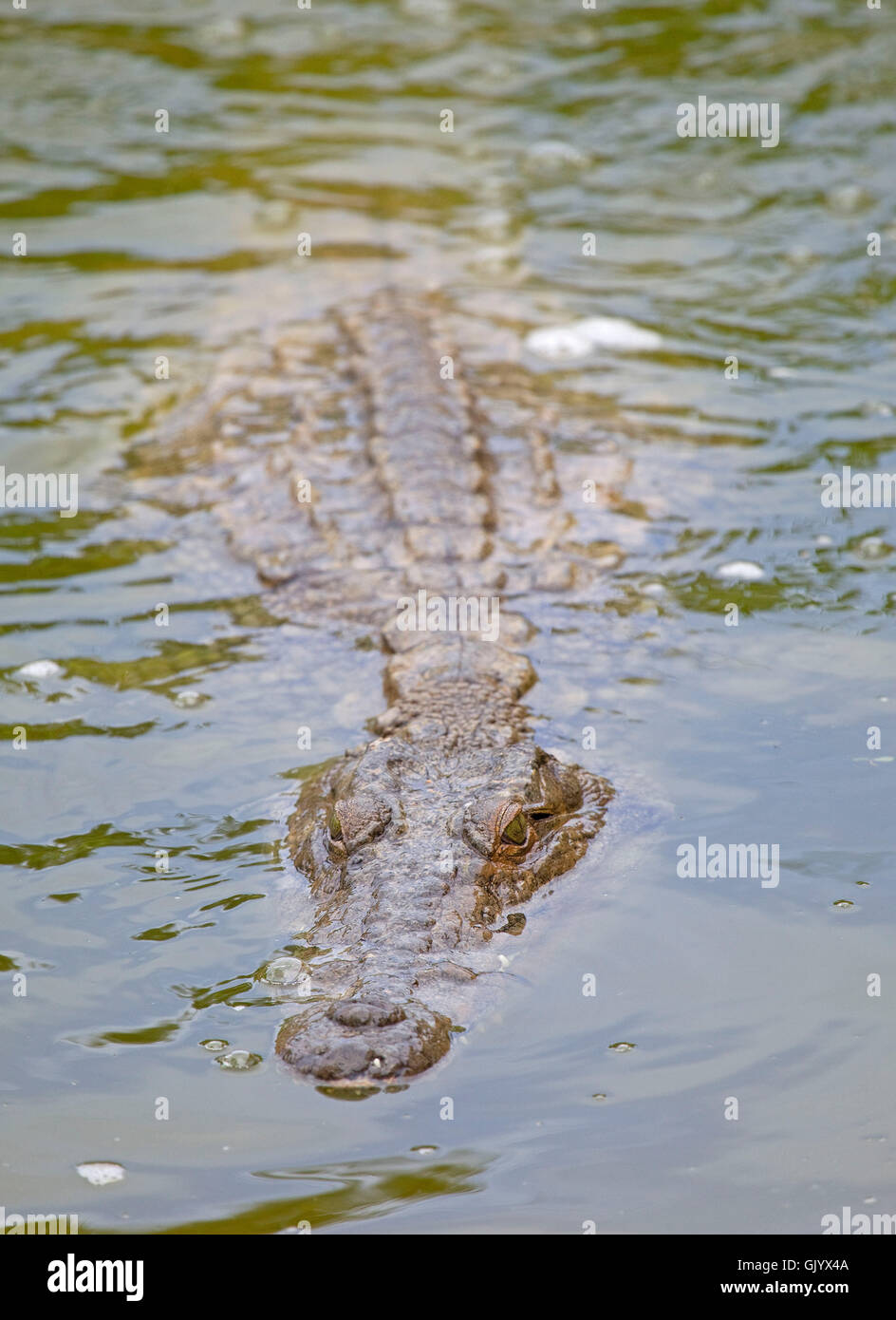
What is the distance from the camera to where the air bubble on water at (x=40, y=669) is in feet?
Result: 20.2

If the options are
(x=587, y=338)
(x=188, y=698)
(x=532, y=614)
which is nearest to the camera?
(x=188, y=698)

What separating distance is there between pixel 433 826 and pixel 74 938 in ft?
3.91

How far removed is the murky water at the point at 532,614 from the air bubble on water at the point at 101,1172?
4 centimetres

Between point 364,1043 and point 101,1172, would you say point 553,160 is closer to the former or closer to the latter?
point 364,1043

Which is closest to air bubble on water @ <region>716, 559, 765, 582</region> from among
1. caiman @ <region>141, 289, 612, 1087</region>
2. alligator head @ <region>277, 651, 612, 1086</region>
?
caiman @ <region>141, 289, 612, 1087</region>

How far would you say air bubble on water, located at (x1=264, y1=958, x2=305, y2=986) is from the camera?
4.28 m

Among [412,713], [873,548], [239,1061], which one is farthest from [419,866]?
[873,548]

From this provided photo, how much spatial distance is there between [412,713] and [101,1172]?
230cm

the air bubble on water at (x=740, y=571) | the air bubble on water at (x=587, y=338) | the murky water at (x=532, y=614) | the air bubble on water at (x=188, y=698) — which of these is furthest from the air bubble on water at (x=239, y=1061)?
the air bubble on water at (x=587, y=338)

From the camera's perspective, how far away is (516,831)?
4.77 m

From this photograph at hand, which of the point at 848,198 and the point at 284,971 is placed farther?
the point at 848,198

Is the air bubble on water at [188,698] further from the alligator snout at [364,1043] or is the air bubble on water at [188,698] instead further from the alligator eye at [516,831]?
the alligator snout at [364,1043]

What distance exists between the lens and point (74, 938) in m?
4.61
